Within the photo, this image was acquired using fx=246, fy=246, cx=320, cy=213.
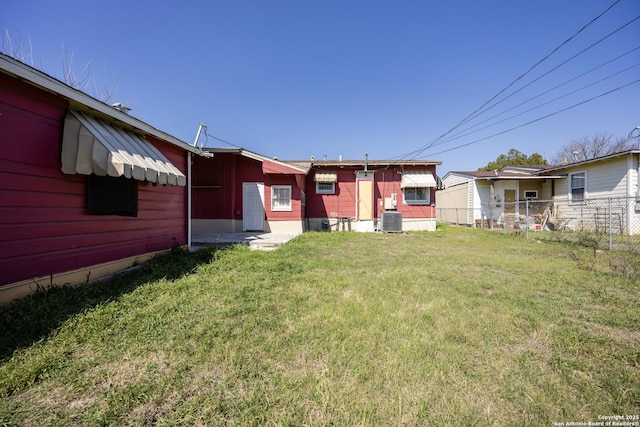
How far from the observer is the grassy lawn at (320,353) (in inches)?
63.1

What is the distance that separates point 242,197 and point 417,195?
29.5 ft

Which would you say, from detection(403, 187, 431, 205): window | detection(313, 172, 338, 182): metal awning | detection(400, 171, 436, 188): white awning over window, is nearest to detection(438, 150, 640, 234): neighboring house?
detection(403, 187, 431, 205): window

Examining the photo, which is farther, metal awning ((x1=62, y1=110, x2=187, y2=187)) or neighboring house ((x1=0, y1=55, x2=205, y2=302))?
metal awning ((x1=62, y1=110, x2=187, y2=187))

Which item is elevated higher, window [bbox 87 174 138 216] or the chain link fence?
window [bbox 87 174 138 216]

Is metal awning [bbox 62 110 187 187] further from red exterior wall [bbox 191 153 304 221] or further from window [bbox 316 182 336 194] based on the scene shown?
window [bbox 316 182 336 194]

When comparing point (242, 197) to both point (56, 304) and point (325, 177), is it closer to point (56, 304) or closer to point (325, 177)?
point (325, 177)

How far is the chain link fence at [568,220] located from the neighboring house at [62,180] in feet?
39.9

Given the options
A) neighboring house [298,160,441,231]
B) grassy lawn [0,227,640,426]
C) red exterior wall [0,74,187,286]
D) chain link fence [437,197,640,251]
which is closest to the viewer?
grassy lawn [0,227,640,426]

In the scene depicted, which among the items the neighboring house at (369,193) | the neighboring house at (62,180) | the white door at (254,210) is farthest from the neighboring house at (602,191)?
the neighboring house at (62,180)

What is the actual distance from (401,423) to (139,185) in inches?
222

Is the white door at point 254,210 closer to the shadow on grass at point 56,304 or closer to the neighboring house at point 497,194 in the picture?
the shadow on grass at point 56,304

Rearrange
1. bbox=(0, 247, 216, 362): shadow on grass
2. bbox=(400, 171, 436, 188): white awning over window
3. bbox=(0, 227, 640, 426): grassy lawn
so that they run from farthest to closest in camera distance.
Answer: bbox=(400, 171, 436, 188): white awning over window, bbox=(0, 247, 216, 362): shadow on grass, bbox=(0, 227, 640, 426): grassy lawn

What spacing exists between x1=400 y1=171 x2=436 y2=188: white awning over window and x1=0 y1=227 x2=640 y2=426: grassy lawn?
8861 millimetres

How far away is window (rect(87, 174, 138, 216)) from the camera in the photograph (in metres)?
3.90
